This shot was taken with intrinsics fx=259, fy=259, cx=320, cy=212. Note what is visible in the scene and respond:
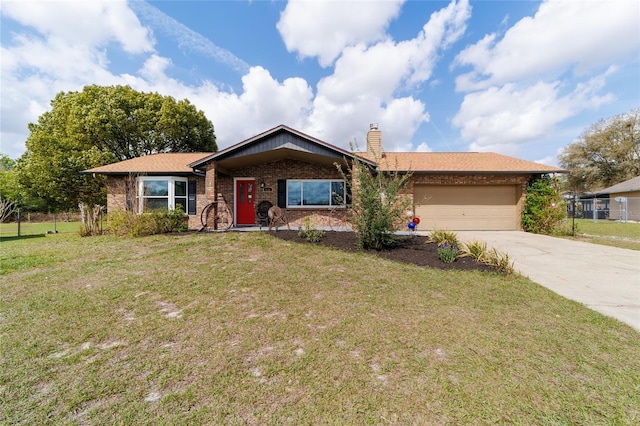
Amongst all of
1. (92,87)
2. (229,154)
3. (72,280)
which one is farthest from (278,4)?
(92,87)

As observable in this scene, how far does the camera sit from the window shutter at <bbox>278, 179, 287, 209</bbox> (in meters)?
12.0

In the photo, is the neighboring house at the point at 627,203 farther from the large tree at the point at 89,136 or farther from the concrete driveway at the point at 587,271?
the large tree at the point at 89,136

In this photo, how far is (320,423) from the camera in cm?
180

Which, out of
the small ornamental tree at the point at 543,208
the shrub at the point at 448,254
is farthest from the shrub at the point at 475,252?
the small ornamental tree at the point at 543,208

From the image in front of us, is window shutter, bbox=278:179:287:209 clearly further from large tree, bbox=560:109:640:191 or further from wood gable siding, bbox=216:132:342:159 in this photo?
large tree, bbox=560:109:640:191

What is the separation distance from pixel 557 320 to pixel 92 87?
27.8 m

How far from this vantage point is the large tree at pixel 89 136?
17.9 meters

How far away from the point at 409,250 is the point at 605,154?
3709 centimetres

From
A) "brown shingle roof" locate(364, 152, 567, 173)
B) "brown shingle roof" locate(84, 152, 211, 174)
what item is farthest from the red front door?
"brown shingle roof" locate(364, 152, 567, 173)

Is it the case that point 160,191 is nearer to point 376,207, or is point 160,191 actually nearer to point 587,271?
point 376,207

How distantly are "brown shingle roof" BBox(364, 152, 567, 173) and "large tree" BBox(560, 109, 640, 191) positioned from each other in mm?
Answer: 21469

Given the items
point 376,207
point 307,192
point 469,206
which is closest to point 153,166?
point 307,192

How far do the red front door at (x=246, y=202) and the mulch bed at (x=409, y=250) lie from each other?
11.4 feet

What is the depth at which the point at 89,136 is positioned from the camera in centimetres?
1833
